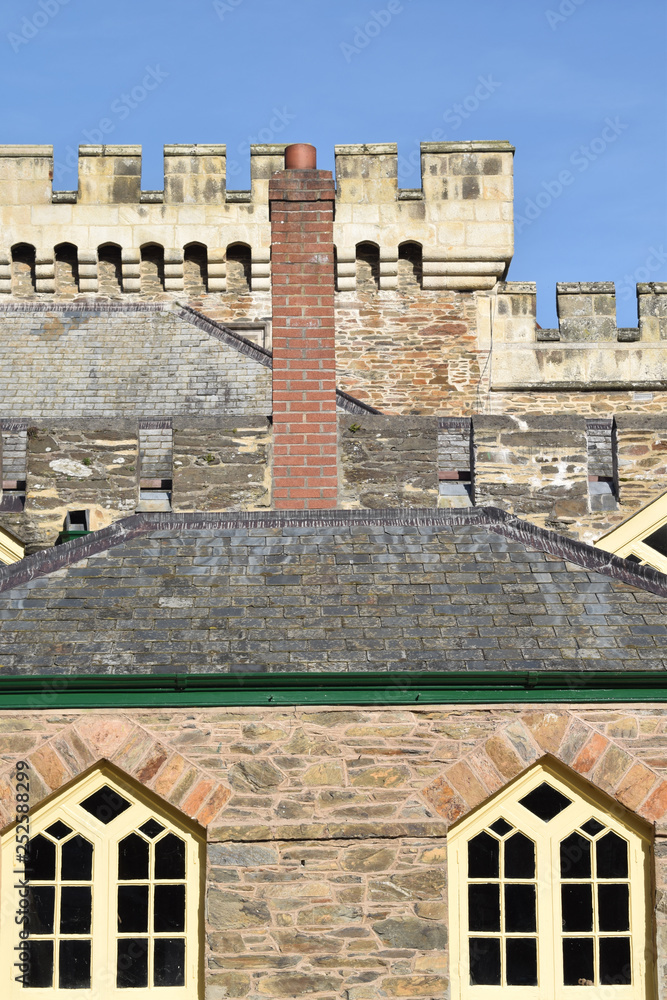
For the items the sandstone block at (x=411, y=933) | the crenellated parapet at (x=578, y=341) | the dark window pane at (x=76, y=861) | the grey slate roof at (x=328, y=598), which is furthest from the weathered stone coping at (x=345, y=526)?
the crenellated parapet at (x=578, y=341)

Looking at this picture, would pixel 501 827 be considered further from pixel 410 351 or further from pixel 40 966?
pixel 410 351

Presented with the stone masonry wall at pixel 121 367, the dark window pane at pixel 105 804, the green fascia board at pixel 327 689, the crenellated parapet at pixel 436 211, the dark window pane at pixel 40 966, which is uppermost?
the crenellated parapet at pixel 436 211

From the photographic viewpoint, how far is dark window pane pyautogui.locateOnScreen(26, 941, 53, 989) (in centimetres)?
785

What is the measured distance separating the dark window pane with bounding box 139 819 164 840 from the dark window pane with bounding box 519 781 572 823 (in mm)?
2102

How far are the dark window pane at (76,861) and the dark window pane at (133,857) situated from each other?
0.58 feet

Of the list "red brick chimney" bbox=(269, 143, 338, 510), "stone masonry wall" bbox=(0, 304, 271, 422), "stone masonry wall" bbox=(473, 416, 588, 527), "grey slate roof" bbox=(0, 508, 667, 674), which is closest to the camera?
"grey slate roof" bbox=(0, 508, 667, 674)

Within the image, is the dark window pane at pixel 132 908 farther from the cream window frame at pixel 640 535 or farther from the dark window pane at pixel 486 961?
the cream window frame at pixel 640 535

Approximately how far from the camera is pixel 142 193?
2072cm

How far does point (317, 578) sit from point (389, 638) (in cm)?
81

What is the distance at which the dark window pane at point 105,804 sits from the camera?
794cm

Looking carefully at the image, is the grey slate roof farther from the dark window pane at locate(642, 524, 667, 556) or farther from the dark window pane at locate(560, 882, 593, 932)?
the dark window pane at locate(642, 524, 667, 556)

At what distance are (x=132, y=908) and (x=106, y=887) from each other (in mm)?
193

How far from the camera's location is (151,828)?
793 centimetres

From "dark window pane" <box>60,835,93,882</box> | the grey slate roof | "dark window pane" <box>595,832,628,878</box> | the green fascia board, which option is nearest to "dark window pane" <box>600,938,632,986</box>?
"dark window pane" <box>595,832,628,878</box>
